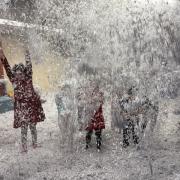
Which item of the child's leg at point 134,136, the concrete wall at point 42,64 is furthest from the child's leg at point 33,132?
the concrete wall at point 42,64

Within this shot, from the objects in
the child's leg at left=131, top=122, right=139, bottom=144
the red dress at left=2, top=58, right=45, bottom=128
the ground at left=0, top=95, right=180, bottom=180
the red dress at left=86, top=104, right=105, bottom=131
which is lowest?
the ground at left=0, top=95, right=180, bottom=180

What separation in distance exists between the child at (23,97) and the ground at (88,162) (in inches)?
15.8

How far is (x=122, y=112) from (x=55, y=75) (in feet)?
18.5

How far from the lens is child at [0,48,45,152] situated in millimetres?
7455

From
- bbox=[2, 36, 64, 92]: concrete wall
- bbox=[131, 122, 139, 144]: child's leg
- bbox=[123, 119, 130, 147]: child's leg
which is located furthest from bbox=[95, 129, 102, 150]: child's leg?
bbox=[2, 36, 64, 92]: concrete wall

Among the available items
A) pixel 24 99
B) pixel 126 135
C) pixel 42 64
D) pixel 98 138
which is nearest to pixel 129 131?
pixel 126 135

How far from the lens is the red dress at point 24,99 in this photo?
7.46m


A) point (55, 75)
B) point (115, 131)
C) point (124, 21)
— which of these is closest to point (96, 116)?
point (115, 131)

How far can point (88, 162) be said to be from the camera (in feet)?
23.3

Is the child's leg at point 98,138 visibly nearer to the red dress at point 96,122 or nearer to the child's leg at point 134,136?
the red dress at point 96,122

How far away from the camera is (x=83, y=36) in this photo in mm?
12406

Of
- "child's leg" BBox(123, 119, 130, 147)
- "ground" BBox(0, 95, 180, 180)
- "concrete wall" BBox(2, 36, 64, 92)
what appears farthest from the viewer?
"concrete wall" BBox(2, 36, 64, 92)

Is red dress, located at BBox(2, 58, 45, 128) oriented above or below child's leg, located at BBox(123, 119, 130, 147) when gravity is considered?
above

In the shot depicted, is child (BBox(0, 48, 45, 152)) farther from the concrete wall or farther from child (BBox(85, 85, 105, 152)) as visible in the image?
the concrete wall
